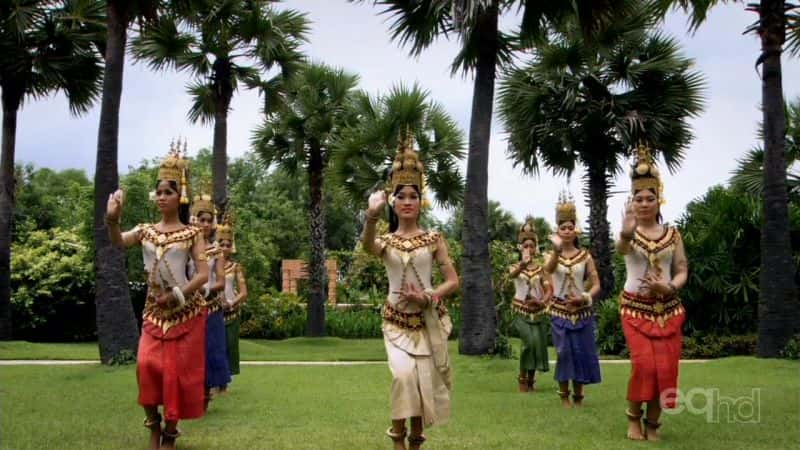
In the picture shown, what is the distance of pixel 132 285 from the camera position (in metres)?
24.9

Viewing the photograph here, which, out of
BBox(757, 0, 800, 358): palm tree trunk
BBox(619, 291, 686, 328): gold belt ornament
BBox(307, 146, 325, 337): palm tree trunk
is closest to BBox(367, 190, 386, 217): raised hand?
BBox(619, 291, 686, 328): gold belt ornament

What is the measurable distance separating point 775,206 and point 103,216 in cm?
1137

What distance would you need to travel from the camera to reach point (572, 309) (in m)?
9.79

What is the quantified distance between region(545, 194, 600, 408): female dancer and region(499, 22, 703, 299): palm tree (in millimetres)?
9121

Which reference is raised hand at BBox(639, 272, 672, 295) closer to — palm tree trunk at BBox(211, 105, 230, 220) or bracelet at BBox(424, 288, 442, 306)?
bracelet at BBox(424, 288, 442, 306)

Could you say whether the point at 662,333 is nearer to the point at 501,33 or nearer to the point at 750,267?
the point at 501,33

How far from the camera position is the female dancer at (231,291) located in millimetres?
10125

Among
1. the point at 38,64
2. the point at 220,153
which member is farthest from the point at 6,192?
the point at 220,153

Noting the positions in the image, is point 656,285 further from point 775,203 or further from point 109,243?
point 109,243

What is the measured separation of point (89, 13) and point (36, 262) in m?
9.32

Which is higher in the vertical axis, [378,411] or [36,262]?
[36,262]

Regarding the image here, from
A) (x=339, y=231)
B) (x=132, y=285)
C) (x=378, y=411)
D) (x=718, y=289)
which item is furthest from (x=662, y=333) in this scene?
(x=339, y=231)

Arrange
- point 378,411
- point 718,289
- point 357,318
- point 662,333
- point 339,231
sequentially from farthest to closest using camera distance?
point 339,231, point 357,318, point 718,289, point 378,411, point 662,333

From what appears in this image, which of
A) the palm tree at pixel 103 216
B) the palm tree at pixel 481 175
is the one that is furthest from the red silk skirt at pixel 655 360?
the palm tree at pixel 103 216
